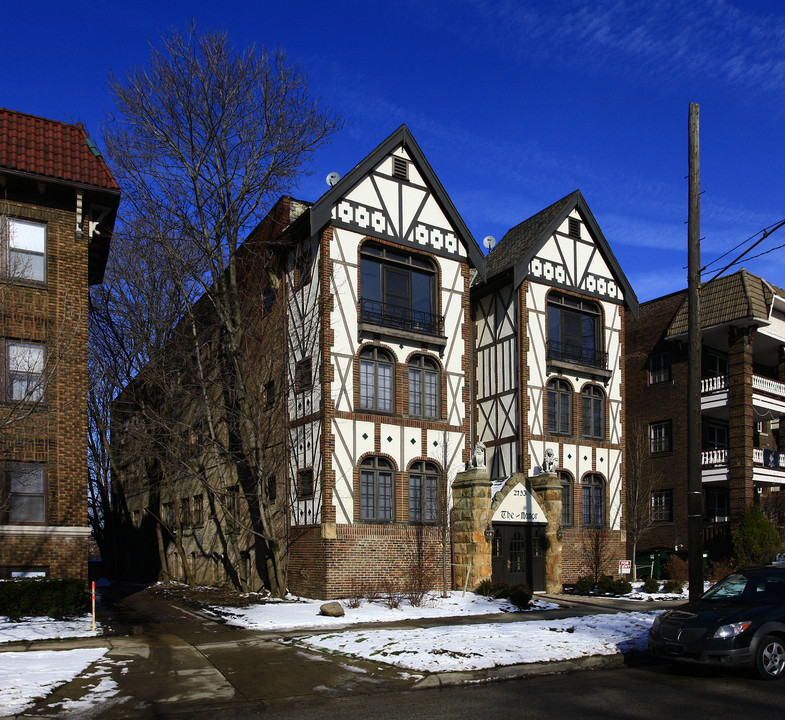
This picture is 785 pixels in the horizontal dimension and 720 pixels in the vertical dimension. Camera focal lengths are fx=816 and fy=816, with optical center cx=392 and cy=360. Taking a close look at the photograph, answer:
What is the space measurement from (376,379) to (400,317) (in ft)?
7.57

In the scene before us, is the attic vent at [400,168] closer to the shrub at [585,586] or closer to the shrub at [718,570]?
the shrub at [585,586]

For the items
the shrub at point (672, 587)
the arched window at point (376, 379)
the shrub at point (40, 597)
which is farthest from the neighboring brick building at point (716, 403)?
the shrub at point (40, 597)

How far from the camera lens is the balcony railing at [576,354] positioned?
29953 millimetres

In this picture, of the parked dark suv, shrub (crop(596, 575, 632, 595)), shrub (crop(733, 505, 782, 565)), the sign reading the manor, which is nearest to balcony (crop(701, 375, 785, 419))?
shrub (crop(733, 505, 782, 565))

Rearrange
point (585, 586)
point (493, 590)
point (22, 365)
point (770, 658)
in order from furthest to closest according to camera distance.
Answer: point (585, 586)
point (493, 590)
point (22, 365)
point (770, 658)

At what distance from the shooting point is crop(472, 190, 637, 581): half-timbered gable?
95.2ft

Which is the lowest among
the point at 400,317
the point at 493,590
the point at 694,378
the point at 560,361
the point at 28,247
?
the point at 493,590

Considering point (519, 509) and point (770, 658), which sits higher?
point (519, 509)

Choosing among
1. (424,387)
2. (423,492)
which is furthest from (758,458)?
(423,492)

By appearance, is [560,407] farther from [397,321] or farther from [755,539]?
[755,539]

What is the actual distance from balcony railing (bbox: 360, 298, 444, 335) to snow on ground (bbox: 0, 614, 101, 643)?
40.6 feet

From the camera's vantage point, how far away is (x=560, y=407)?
29828 millimetres

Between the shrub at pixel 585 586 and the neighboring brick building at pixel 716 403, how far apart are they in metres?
10.1

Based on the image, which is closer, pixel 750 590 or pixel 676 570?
pixel 750 590
